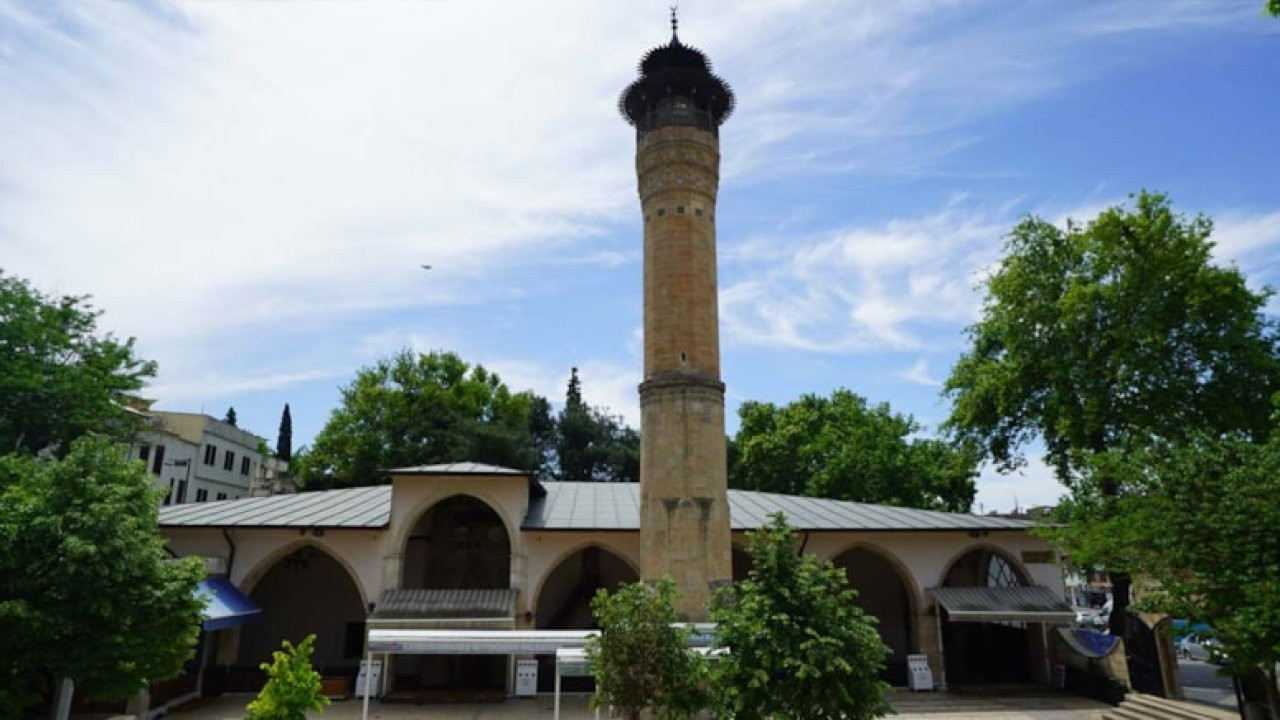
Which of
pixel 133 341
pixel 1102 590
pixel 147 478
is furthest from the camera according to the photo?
pixel 1102 590

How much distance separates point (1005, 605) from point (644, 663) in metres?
13.7

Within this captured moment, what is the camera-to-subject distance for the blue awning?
1702 cm

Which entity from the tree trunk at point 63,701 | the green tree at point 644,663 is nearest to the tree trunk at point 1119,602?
the green tree at point 644,663

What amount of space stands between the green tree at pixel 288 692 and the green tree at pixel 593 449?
110ft

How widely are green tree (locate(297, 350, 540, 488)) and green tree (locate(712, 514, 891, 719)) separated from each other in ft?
90.4

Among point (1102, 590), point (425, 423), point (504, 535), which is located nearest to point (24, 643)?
point (504, 535)

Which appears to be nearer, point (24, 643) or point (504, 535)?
point (24, 643)

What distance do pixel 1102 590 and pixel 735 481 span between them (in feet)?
143

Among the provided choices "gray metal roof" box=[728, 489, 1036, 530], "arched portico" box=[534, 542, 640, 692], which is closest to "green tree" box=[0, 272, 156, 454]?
"arched portico" box=[534, 542, 640, 692]

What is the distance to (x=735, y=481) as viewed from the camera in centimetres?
4444

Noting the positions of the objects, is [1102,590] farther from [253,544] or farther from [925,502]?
[253,544]

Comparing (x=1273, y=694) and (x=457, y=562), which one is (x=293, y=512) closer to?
(x=457, y=562)

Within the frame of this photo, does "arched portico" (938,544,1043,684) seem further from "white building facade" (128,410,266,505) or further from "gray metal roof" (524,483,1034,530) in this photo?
"white building facade" (128,410,266,505)

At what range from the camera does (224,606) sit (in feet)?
58.5
